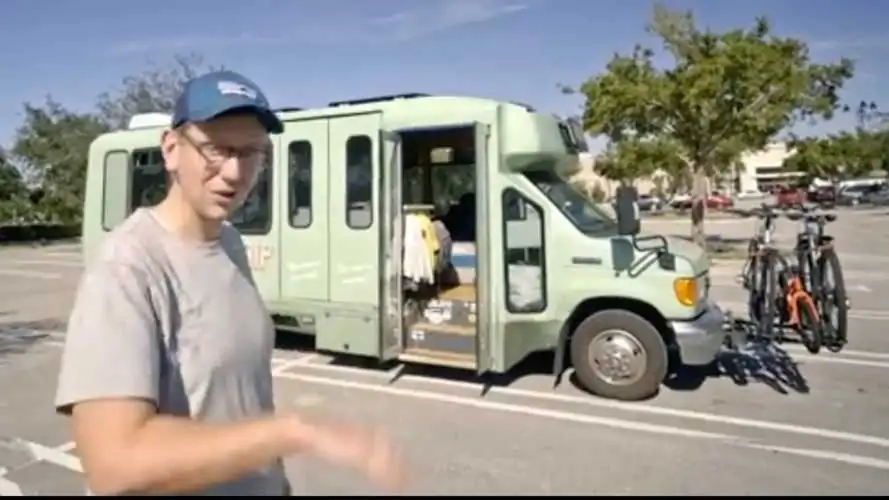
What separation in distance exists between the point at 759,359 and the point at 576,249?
269cm

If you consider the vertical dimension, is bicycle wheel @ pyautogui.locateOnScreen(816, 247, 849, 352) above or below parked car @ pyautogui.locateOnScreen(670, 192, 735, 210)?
below

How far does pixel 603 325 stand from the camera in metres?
6.30

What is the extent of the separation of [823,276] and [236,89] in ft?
20.0

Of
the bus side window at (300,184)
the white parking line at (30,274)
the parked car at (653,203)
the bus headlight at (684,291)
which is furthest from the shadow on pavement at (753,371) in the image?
the parked car at (653,203)

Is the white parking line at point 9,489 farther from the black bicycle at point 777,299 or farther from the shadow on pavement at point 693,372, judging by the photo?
the black bicycle at point 777,299

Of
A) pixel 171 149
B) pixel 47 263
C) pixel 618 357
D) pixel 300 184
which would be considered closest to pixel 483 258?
pixel 618 357

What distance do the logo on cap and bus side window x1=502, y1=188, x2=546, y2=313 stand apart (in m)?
5.11

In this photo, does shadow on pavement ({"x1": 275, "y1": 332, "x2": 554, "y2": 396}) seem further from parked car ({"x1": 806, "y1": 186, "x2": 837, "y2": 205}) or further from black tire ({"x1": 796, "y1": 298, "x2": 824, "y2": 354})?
parked car ({"x1": 806, "y1": 186, "x2": 837, "y2": 205})

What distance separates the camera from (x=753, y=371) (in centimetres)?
701

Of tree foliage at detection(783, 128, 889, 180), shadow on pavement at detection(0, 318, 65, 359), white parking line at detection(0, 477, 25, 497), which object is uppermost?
tree foliage at detection(783, 128, 889, 180)

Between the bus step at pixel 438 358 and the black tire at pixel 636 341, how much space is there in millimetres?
1013

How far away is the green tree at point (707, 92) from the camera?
16.5 meters

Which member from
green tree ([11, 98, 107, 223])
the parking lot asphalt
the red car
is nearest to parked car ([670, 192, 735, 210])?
the red car

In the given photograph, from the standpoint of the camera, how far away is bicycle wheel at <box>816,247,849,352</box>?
6.07m
